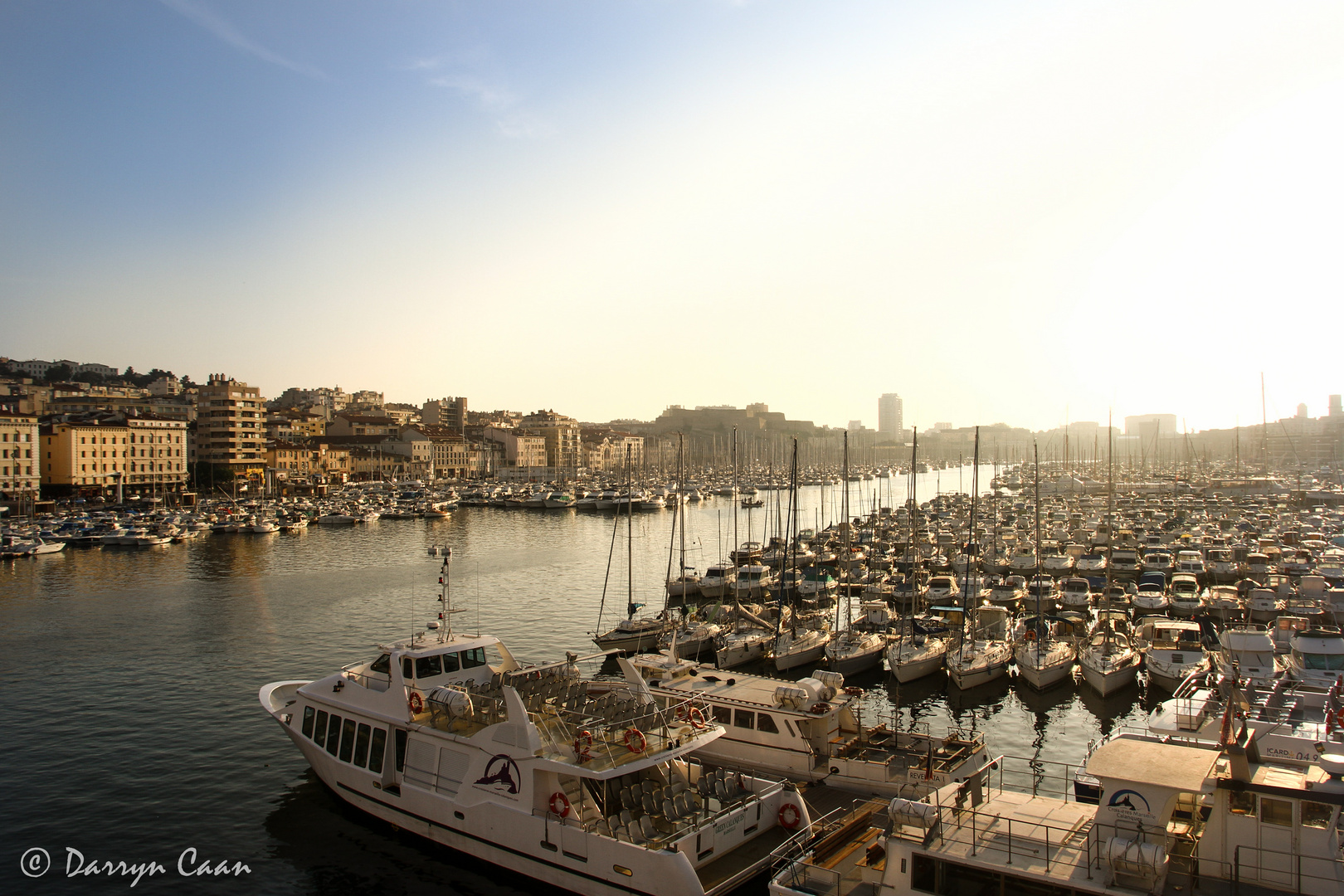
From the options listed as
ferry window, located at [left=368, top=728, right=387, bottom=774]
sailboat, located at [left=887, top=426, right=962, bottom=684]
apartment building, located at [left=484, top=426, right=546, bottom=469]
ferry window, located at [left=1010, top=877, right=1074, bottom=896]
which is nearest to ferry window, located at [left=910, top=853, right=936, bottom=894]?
ferry window, located at [left=1010, top=877, right=1074, bottom=896]

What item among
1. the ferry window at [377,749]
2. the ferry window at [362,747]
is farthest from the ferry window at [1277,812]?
the ferry window at [362,747]

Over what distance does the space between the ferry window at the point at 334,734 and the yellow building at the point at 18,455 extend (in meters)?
77.6

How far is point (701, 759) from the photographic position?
15.7 m

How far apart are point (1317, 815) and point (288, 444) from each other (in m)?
116

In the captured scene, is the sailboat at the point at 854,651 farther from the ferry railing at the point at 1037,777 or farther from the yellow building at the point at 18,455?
the yellow building at the point at 18,455

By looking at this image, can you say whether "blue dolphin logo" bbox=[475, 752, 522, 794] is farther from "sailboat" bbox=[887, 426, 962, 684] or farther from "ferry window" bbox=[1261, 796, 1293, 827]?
"sailboat" bbox=[887, 426, 962, 684]

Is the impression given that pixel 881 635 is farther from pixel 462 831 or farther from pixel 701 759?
pixel 462 831

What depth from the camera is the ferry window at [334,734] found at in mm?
14461

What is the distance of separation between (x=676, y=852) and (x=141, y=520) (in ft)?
228

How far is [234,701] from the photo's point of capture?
2206 centimetres

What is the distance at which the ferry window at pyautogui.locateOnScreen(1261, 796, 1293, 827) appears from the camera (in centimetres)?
807

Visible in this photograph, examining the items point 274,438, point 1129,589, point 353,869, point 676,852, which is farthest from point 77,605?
point 274,438

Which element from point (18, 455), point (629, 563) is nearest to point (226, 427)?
point (18, 455)

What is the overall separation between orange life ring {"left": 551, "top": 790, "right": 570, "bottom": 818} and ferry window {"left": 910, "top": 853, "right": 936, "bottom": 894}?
15.1ft
